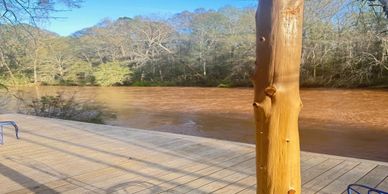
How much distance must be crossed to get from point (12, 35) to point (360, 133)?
8.11 m

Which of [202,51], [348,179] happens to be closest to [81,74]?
[202,51]

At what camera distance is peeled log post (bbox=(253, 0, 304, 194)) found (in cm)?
112

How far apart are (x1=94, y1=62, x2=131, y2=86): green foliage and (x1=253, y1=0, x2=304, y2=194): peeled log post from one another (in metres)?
27.9

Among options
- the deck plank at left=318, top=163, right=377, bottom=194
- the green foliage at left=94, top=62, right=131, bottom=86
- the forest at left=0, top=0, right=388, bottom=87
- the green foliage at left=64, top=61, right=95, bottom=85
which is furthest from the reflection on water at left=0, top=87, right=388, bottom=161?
the green foliage at left=94, top=62, right=131, bottom=86

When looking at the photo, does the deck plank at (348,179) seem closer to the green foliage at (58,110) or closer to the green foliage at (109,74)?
the green foliage at (58,110)

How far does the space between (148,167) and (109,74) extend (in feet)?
83.8

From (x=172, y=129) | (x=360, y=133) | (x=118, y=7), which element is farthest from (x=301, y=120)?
(x=118, y=7)

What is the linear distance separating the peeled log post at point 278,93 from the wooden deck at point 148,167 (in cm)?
172

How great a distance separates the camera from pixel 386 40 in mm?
15648

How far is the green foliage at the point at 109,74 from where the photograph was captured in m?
28.3

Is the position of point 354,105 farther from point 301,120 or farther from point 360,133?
point 360,133

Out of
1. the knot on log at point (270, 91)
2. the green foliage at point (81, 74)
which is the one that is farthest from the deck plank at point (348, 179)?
the green foliage at point (81, 74)

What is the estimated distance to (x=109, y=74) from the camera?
28406mm

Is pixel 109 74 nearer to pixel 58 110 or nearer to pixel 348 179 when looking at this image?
pixel 58 110
